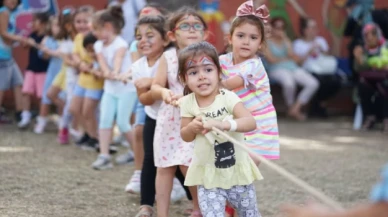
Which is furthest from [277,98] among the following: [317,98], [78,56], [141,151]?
[141,151]

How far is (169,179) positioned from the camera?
16.4 feet

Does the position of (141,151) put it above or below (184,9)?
below

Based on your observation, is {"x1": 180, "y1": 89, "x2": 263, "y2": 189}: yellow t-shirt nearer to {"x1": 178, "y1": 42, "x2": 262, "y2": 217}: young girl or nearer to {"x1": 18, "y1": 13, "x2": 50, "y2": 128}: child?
{"x1": 178, "y1": 42, "x2": 262, "y2": 217}: young girl

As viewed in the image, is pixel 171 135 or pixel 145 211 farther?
pixel 145 211

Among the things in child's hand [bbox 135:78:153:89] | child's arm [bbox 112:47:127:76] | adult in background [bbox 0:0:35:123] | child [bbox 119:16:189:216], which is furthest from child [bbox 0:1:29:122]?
child's hand [bbox 135:78:153:89]

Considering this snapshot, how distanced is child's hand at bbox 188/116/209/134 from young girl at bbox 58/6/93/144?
4.53 m

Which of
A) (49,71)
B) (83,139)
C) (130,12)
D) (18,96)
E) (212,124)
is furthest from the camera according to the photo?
(18,96)

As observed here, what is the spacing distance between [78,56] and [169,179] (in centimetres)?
363

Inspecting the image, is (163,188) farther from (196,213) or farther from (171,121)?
(171,121)

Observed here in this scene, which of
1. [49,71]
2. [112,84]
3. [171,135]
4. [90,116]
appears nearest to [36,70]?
[49,71]

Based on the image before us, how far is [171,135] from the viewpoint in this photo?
5.04 meters

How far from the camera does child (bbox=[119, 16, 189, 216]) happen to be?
5254 millimetres

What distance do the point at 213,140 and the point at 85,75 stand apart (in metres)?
4.01

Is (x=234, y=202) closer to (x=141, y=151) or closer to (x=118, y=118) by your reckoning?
(x=141, y=151)
